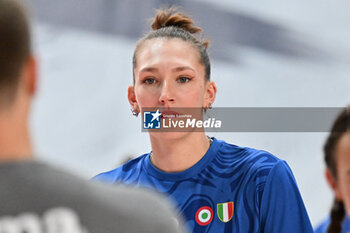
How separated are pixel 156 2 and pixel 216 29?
73cm

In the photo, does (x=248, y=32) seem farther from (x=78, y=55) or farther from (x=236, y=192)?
(x=236, y=192)

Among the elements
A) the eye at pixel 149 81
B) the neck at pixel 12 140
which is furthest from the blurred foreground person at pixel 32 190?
the eye at pixel 149 81

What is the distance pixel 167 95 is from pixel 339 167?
0.84 metres

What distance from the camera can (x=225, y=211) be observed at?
6.13 ft

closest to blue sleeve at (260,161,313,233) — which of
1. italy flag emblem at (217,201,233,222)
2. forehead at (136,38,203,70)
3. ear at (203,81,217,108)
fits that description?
italy flag emblem at (217,201,233,222)

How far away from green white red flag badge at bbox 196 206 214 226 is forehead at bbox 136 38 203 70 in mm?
522

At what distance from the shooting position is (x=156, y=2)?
600 centimetres

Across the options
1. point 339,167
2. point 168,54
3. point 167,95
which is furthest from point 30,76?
point 168,54

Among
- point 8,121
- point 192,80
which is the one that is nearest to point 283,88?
point 192,80

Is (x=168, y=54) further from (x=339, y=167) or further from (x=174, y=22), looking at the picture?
(x=339, y=167)

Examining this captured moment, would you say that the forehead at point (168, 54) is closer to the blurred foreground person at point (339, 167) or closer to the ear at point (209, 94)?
the ear at point (209, 94)

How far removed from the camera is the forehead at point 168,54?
6.59ft

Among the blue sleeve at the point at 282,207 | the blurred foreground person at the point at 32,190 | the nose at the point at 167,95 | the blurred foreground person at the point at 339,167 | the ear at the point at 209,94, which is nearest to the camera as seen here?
the blurred foreground person at the point at 32,190

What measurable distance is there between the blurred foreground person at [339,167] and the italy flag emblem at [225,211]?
0.56m
